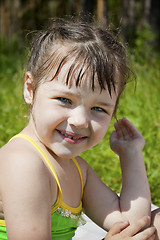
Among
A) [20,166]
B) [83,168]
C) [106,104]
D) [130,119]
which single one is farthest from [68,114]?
[130,119]

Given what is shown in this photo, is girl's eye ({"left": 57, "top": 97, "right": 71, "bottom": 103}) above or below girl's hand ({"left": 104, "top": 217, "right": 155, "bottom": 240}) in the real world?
above

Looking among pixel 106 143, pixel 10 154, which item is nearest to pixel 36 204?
pixel 10 154

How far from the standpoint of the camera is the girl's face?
165 cm

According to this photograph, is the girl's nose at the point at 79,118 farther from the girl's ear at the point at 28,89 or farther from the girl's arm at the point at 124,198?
the girl's arm at the point at 124,198

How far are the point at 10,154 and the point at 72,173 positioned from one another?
44cm

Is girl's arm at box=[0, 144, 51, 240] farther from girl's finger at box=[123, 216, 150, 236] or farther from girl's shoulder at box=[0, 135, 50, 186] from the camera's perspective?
girl's finger at box=[123, 216, 150, 236]

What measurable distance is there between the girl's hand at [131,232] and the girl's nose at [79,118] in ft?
1.86

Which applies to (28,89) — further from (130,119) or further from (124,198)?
(130,119)

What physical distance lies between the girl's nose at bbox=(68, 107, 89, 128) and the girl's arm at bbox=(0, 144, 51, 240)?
0.79 feet

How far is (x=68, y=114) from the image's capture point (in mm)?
1654

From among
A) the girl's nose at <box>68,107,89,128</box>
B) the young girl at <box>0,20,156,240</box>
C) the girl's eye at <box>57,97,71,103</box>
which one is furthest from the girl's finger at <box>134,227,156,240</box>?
the girl's eye at <box>57,97,71,103</box>

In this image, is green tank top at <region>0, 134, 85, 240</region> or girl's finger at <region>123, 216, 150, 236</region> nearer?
green tank top at <region>0, 134, 85, 240</region>

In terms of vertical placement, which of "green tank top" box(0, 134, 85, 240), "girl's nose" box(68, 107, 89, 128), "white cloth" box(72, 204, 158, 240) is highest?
"girl's nose" box(68, 107, 89, 128)

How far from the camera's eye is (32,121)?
1.80 m
